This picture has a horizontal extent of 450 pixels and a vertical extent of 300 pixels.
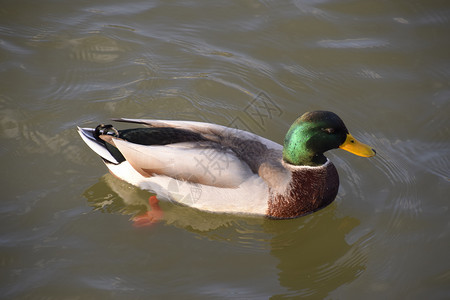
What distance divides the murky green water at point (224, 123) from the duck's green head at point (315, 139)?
2.34 ft

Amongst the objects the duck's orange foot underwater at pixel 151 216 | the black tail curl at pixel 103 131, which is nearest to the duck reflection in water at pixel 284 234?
the duck's orange foot underwater at pixel 151 216

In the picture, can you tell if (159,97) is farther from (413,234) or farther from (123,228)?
(413,234)

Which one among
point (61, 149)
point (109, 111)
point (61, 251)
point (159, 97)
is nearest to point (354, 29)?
point (159, 97)

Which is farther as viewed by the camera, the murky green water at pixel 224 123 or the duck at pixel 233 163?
the duck at pixel 233 163

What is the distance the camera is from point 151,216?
17.0 ft

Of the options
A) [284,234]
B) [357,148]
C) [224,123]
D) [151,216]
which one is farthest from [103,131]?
[357,148]

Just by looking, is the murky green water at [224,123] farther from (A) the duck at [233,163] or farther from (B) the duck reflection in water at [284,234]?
(A) the duck at [233,163]

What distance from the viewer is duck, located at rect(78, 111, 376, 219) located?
481 cm

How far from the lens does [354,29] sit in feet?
24.8

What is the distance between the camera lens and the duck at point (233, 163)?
4809 millimetres

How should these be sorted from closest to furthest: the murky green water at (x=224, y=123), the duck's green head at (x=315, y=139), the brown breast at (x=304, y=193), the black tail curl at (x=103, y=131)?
the murky green water at (x=224, y=123)
the duck's green head at (x=315, y=139)
the brown breast at (x=304, y=193)
the black tail curl at (x=103, y=131)

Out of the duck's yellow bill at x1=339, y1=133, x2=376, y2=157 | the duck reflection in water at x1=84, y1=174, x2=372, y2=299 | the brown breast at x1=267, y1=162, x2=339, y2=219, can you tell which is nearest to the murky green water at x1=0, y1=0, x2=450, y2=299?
the duck reflection in water at x1=84, y1=174, x2=372, y2=299

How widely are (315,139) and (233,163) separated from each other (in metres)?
0.83

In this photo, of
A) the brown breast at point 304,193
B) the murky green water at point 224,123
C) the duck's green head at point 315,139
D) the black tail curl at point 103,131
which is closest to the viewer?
the murky green water at point 224,123
